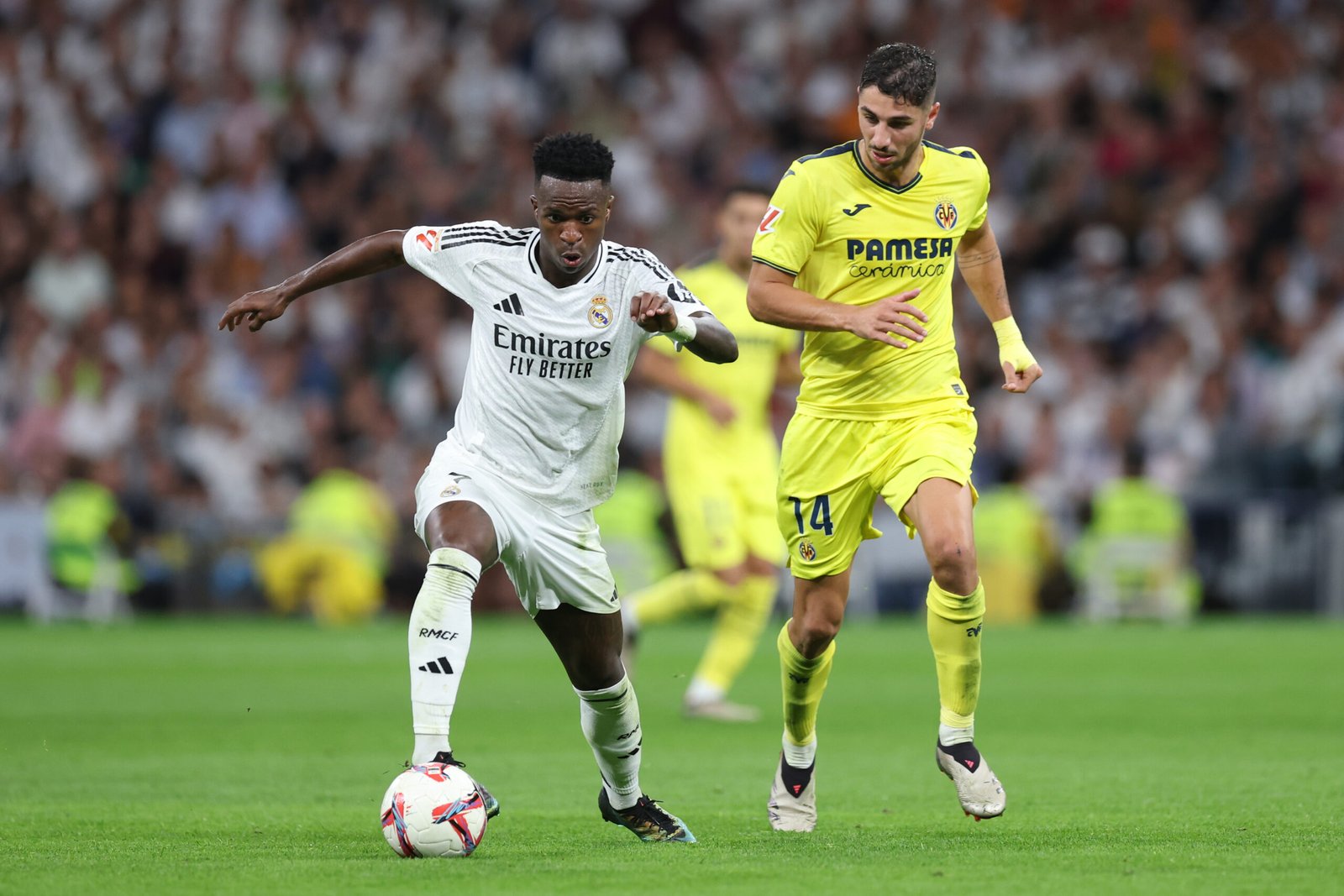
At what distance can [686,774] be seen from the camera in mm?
8625

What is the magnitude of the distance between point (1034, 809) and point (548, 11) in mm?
18810

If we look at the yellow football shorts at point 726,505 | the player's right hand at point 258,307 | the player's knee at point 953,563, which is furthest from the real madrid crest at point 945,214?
the yellow football shorts at point 726,505

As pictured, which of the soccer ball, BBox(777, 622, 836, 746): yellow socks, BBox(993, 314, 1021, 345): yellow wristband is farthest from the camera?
BBox(993, 314, 1021, 345): yellow wristband

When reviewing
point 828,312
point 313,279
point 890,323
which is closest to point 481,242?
point 313,279

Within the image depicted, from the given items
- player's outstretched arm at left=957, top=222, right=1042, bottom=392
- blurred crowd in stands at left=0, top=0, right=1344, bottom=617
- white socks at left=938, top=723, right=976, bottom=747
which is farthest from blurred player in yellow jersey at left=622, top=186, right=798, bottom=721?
blurred crowd in stands at left=0, top=0, right=1344, bottom=617

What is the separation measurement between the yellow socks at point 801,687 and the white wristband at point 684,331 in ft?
4.69

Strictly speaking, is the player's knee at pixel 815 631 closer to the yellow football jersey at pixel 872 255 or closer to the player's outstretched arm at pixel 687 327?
the yellow football jersey at pixel 872 255

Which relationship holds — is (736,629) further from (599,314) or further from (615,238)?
(615,238)

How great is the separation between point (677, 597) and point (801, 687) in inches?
183

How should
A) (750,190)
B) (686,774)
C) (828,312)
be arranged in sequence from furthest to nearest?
1. (750,190)
2. (686,774)
3. (828,312)

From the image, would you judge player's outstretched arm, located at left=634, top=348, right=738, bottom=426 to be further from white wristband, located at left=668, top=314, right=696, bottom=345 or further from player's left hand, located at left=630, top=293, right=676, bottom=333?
player's left hand, located at left=630, top=293, right=676, bottom=333

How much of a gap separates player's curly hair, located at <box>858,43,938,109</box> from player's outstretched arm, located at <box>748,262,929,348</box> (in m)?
0.69

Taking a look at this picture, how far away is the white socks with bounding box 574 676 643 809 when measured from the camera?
6547 mm

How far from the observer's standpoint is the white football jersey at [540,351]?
6.50 metres
